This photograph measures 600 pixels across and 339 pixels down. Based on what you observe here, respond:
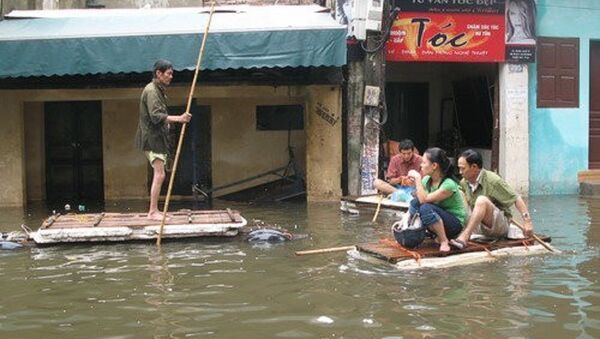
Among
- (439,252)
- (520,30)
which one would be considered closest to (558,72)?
(520,30)

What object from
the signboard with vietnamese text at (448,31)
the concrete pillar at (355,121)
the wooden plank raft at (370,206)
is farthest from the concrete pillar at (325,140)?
the wooden plank raft at (370,206)

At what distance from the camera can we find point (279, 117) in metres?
14.2

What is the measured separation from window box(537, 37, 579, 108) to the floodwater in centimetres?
575

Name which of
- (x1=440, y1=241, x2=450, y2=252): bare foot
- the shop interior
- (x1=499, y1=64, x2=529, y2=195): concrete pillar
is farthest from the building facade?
(x1=440, y1=241, x2=450, y2=252): bare foot

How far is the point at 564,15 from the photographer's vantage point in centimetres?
1354

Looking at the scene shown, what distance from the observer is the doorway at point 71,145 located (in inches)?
563

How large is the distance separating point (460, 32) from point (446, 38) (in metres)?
0.28

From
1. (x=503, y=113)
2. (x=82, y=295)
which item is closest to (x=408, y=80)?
(x=503, y=113)

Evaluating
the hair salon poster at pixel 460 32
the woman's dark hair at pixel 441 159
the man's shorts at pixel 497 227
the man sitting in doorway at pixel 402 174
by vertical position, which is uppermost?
the hair salon poster at pixel 460 32

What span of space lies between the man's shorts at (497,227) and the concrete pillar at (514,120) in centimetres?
621

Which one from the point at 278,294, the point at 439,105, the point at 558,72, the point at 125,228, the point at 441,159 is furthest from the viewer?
the point at 439,105

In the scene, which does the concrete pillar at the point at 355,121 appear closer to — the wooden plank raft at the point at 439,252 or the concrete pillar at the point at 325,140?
the concrete pillar at the point at 325,140

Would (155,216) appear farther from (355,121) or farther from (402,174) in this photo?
(355,121)

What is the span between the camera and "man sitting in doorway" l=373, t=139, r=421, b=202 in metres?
10.0
